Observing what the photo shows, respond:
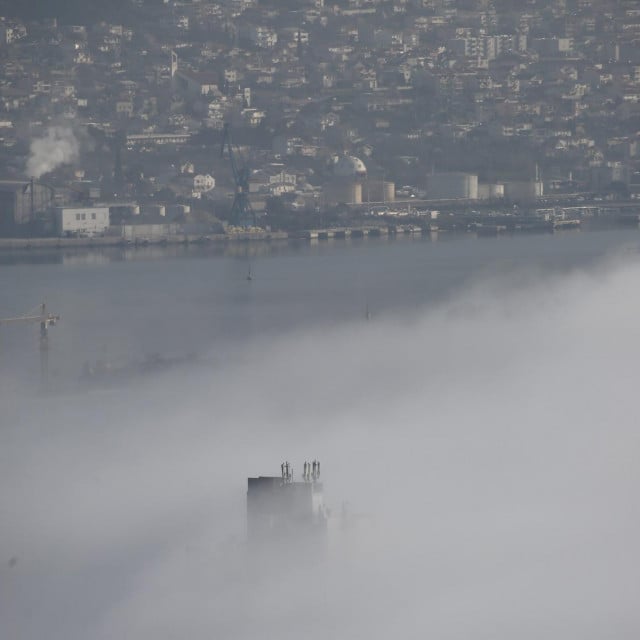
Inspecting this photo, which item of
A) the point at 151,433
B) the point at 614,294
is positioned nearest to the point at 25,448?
the point at 151,433

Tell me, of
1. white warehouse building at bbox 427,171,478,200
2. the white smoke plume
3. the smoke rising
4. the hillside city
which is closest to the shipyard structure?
the smoke rising

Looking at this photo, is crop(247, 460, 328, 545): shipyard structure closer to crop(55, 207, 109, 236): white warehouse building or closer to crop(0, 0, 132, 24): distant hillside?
crop(55, 207, 109, 236): white warehouse building

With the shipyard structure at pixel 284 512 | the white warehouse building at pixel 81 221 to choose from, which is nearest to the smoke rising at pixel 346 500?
the shipyard structure at pixel 284 512

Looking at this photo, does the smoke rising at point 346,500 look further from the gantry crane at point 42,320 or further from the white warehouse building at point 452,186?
the white warehouse building at point 452,186

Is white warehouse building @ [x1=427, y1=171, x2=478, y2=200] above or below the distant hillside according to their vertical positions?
below

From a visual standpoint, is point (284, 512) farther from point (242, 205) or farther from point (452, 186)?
point (452, 186)

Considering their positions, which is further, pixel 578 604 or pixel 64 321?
pixel 64 321

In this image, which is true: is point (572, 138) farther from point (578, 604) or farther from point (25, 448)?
point (578, 604)

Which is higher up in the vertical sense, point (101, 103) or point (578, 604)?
point (101, 103)
